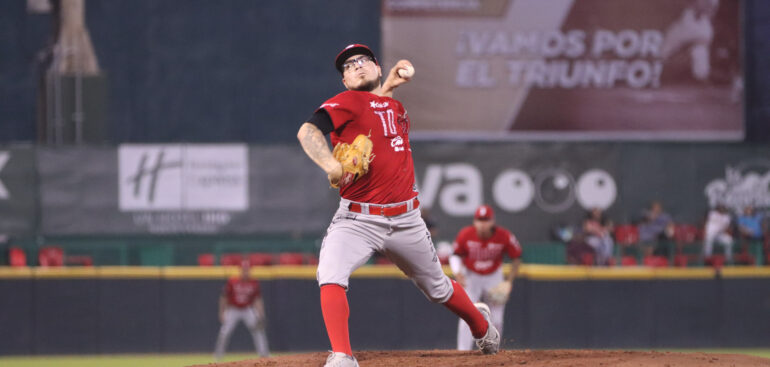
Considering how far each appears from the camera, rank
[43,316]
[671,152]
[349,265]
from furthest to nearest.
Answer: [671,152]
[43,316]
[349,265]

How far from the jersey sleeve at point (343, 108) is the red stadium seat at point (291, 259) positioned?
1073 cm

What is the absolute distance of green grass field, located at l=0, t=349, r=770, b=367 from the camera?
14.4 metres

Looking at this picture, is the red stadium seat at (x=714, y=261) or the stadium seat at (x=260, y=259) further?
the red stadium seat at (x=714, y=261)

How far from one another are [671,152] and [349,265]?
567 inches

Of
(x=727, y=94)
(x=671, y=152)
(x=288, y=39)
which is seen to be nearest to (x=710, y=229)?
(x=671, y=152)

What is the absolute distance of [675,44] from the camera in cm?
2139

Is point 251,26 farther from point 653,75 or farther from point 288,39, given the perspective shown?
point 653,75

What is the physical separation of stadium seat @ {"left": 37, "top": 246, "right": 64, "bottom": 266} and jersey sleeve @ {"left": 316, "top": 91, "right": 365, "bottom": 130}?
11569 millimetres

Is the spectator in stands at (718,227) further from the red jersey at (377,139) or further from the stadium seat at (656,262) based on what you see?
the red jersey at (377,139)

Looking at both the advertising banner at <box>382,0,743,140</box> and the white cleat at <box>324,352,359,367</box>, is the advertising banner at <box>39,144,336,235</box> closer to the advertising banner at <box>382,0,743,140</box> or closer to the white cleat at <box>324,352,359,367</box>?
the advertising banner at <box>382,0,743,140</box>

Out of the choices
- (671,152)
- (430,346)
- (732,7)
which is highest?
(732,7)

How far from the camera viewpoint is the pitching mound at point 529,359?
20.2ft

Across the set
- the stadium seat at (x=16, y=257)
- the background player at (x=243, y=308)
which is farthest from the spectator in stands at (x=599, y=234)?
the stadium seat at (x=16, y=257)

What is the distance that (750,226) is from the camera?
18.4 m
